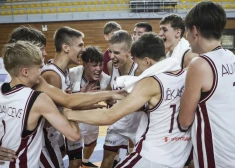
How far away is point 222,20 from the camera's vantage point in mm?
2553

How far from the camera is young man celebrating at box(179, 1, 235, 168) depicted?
7.98 feet

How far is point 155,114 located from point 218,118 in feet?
1.75

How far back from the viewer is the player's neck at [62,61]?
382 cm

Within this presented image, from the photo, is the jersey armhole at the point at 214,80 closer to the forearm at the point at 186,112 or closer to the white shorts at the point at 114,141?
the forearm at the point at 186,112

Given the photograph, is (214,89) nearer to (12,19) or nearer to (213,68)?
(213,68)

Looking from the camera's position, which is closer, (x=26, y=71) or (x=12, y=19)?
(x=26, y=71)

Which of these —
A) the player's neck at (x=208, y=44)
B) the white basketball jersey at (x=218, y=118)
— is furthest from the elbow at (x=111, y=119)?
the player's neck at (x=208, y=44)

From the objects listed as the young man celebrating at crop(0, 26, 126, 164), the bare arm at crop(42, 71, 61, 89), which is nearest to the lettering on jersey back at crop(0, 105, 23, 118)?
the young man celebrating at crop(0, 26, 126, 164)

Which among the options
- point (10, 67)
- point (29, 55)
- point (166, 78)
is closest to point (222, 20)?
point (166, 78)

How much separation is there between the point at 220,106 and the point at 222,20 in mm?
716

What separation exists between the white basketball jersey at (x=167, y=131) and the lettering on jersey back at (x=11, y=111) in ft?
3.62

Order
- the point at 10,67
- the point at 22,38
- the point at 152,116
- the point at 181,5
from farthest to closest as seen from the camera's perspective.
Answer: the point at 181,5
the point at 22,38
the point at 152,116
the point at 10,67

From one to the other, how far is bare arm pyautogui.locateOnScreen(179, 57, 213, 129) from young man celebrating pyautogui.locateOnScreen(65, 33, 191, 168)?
175mm

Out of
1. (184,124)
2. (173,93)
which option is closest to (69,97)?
(173,93)
